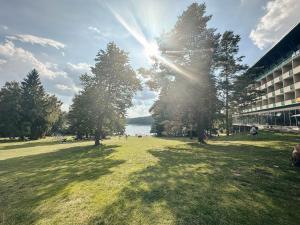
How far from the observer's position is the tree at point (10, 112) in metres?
67.8

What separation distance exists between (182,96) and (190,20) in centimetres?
1087

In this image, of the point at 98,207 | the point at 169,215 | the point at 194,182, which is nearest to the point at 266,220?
the point at 169,215

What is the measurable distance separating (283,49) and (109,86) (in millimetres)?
44244

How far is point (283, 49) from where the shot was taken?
169 ft

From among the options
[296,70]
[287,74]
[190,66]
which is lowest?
[190,66]

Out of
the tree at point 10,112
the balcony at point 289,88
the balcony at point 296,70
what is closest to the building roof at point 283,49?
the balcony at point 296,70

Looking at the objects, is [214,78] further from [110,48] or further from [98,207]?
[98,207]

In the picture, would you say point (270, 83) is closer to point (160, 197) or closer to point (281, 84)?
point (281, 84)

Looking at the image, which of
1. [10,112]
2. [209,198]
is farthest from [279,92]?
[10,112]

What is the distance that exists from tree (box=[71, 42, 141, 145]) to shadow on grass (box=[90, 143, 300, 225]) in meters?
22.8

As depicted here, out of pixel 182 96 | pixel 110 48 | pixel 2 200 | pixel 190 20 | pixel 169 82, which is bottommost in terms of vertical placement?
pixel 2 200

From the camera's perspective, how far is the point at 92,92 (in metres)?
32.2

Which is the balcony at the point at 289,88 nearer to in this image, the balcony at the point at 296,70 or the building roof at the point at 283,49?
the balcony at the point at 296,70

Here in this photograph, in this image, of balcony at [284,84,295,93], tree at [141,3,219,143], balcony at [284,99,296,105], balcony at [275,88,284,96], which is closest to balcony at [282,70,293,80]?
balcony at [284,84,295,93]
